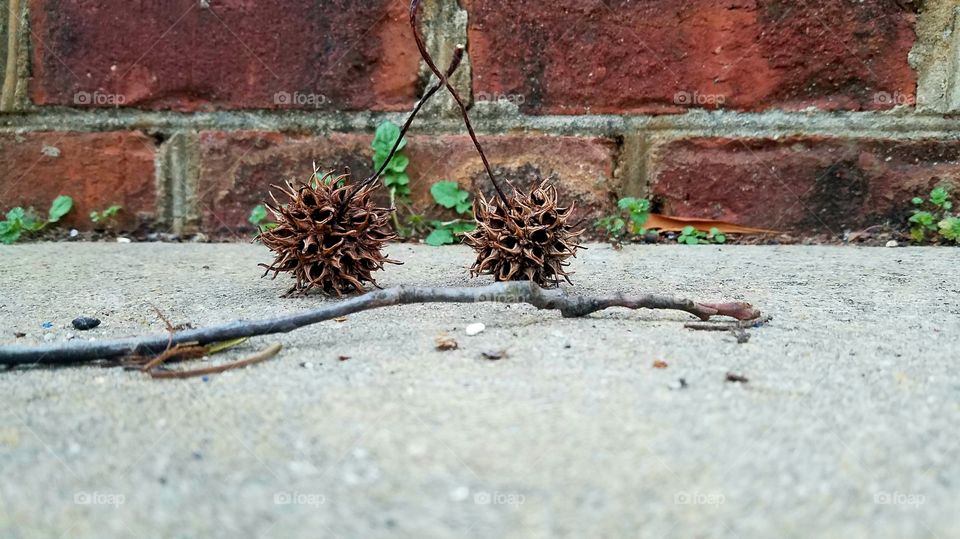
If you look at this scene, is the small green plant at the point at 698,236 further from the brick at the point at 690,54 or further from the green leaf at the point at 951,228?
the green leaf at the point at 951,228

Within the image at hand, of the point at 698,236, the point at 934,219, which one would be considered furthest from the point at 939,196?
the point at 698,236

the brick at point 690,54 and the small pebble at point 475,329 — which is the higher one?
the brick at point 690,54

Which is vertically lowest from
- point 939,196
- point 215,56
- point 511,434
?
point 511,434

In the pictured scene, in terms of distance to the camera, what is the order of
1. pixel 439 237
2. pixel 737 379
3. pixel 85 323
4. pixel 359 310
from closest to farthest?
1. pixel 737 379
2. pixel 359 310
3. pixel 85 323
4. pixel 439 237

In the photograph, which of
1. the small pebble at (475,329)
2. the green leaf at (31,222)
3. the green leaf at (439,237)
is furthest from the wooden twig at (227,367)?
the green leaf at (31,222)

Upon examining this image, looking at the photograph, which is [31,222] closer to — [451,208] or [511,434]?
[451,208]

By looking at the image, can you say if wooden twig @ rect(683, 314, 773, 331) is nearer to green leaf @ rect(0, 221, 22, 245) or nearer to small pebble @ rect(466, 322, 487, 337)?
small pebble @ rect(466, 322, 487, 337)
